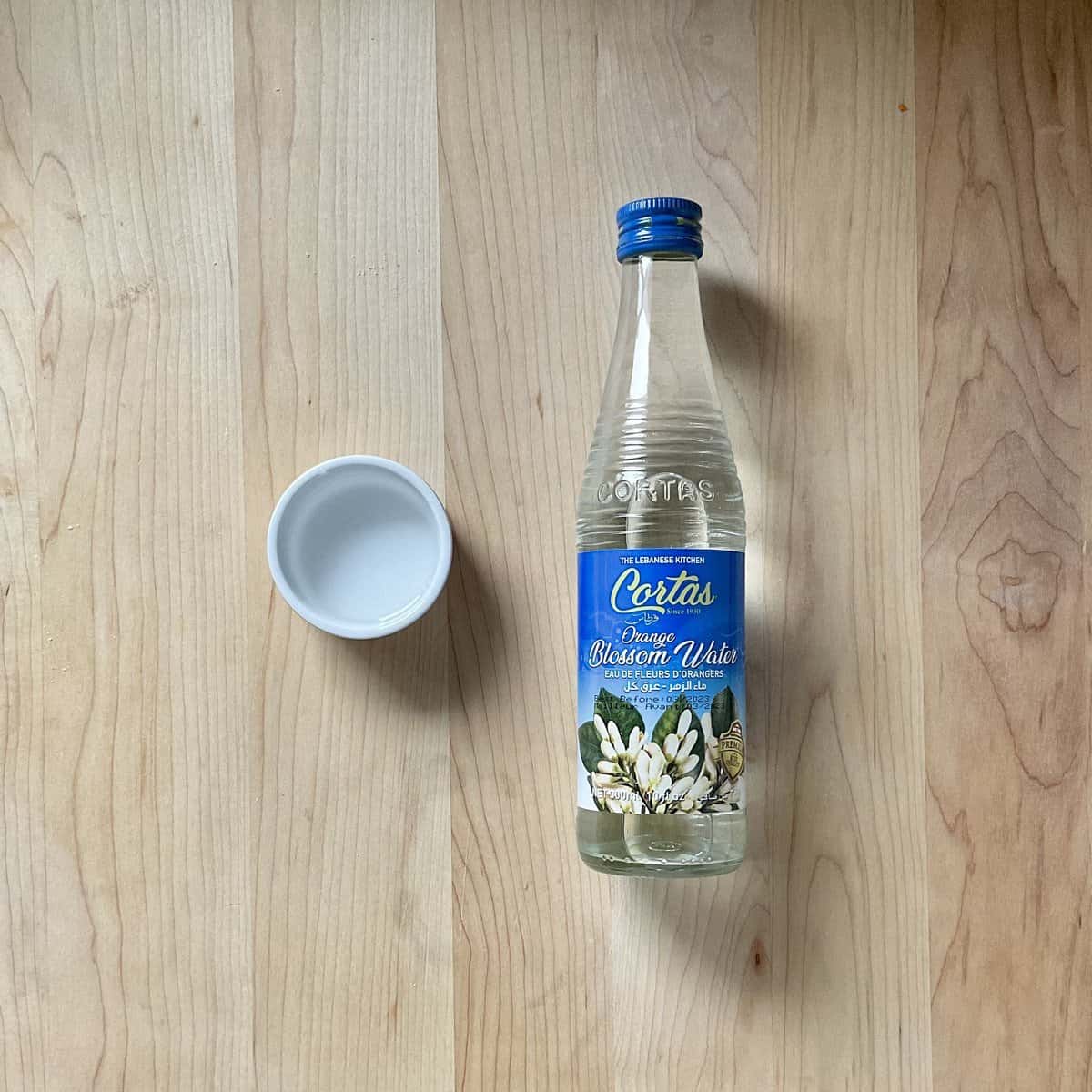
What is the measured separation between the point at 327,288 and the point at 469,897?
1.55ft

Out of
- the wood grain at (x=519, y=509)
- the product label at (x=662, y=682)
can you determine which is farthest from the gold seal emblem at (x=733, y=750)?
the wood grain at (x=519, y=509)

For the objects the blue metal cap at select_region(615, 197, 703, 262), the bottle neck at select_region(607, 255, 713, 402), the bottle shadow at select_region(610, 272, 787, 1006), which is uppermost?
the blue metal cap at select_region(615, 197, 703, 262)

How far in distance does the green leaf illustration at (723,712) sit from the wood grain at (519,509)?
0.42 feet

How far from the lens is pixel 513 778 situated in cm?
76

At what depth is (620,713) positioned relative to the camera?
2.19ft

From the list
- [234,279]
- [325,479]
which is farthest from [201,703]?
[234,279]

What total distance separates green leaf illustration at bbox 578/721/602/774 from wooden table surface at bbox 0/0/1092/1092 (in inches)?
2.7

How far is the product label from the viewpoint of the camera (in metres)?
0.66

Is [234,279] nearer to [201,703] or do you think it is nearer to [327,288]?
[327,288]

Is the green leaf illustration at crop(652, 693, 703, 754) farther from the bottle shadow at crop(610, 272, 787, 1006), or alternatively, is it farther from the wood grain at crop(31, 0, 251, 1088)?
the wood grain at crop(31, 0, 251, 1088)

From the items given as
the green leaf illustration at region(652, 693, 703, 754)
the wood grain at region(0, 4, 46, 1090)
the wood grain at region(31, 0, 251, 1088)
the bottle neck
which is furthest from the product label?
the wood grain at region(0, 4, 46, 1090)

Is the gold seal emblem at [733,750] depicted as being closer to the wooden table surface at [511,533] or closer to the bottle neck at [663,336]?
the wooden table surface at [511,533]

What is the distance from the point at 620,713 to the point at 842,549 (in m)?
0.22

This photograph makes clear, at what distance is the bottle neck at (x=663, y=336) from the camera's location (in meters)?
0.72
